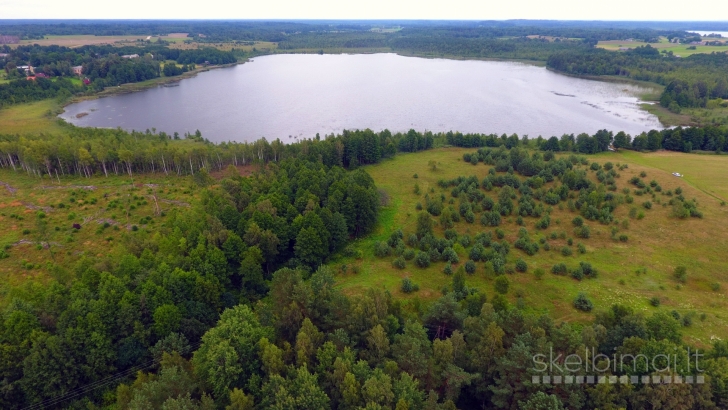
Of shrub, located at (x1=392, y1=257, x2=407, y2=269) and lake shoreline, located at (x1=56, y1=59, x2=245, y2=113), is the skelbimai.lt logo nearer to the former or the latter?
shrub, located at (x1=392, y1=257, x2=407, y2=269)

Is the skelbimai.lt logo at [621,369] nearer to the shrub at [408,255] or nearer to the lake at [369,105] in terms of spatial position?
the shrub at [408,255]

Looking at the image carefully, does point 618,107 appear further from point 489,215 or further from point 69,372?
point 69,372

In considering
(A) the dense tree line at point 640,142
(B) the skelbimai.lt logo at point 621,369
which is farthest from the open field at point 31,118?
(B) the skelbimai.lt logo at point 621,369

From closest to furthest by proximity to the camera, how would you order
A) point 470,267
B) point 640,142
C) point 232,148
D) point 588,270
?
point 588,270 < point 470,267 < point 232,148 < point 640,142

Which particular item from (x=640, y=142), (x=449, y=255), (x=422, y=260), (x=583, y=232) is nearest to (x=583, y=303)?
(x=449, y=255)

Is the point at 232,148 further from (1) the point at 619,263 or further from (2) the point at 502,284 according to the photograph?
(1) the point at 619,263

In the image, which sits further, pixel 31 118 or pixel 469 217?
pixel 31 118

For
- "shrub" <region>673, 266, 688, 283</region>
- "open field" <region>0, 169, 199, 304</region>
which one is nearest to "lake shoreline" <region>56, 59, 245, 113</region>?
"open field" <region>0, 169, 199, 304</region>
